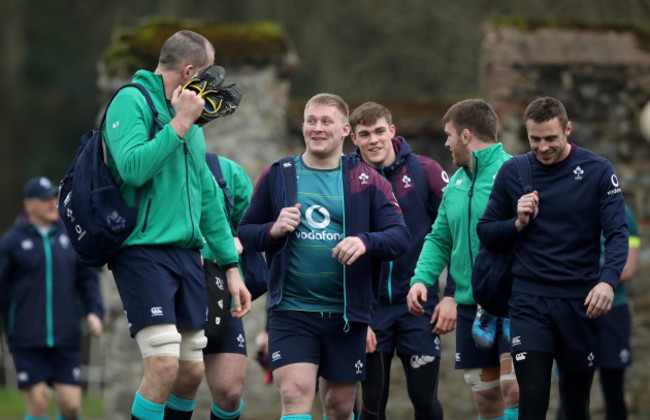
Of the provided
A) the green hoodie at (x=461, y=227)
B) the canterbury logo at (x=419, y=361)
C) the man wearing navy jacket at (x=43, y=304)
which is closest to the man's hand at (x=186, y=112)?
the green hoodie at (x=461, y=227)

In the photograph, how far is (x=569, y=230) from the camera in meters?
5.95

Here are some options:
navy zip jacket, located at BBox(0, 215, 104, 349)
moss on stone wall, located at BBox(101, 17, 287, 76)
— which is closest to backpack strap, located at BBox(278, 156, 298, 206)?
navy zip jacket, located at BBox(0, 215, 104, 349)

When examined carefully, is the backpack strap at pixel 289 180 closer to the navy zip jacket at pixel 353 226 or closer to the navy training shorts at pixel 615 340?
the navy zip jacket at pixel 353 226

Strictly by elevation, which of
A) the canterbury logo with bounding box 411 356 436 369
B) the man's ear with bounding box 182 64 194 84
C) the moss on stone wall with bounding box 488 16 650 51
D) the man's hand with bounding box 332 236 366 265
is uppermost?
the moss on stone wall with bounding box 488 16 650 51

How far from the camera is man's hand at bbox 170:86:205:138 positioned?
5.55 meters

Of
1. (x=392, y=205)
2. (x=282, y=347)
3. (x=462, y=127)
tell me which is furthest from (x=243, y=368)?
(x=462, y=127)

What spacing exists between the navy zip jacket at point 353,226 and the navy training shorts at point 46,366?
409 centimetres

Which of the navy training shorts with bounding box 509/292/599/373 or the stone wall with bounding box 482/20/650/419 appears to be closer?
the navy training shorts with bounding box 509/292/599/373

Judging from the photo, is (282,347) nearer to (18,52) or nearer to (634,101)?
(634,101)

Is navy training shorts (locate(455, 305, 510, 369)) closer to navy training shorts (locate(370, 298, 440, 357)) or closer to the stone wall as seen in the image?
navy training shorts (locate(370, 298, 440, 357))

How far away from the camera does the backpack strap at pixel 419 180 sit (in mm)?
7184

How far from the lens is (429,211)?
727cm

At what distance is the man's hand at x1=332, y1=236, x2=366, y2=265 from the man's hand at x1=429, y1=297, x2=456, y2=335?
3.91 ft

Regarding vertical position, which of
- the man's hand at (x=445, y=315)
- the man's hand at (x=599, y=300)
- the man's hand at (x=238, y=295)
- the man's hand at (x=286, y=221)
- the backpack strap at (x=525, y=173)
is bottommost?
the man's hand at (x=445, y=315)
